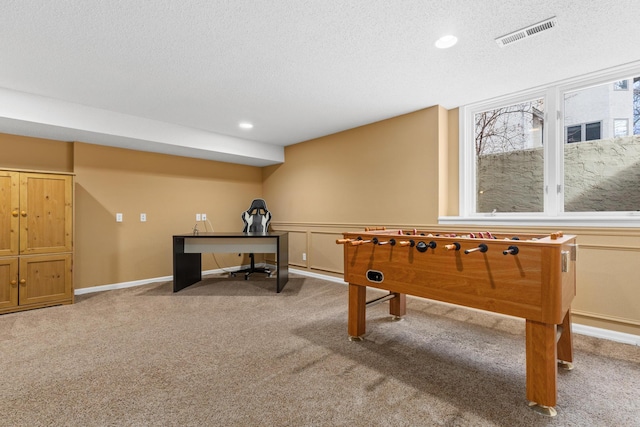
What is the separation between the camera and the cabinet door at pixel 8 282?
3.01 m

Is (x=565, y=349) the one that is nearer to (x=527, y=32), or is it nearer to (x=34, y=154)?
(x=527, y=32)

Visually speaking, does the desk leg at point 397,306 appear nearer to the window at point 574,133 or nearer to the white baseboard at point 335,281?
the white baseboard at point 335,281

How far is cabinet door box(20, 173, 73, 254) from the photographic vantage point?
3.12 meters

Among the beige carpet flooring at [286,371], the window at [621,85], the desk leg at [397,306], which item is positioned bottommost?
the beige carpet flooring at [286,371]

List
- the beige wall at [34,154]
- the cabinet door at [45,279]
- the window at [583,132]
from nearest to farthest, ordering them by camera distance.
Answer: the window at [583,132] < the cabinet door at [45,279] < the beige wall at [34,154]

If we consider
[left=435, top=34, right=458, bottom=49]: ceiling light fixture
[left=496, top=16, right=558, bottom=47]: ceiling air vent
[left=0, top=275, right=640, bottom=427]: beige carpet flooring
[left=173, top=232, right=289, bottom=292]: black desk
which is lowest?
[left=0, top=275, right=640, bottom=427]: beige carpet flooring

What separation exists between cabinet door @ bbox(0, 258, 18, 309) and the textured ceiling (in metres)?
1.45

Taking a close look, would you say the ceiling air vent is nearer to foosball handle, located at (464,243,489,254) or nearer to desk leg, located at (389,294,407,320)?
foosball handle, located at (464,243,489,254)

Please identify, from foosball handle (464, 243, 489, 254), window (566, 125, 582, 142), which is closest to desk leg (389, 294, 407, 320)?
foosball handle (464, 243, 489, 254)

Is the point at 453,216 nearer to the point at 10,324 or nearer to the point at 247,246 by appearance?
the point at 247,246

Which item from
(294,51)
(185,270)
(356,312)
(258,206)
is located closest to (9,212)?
(185,270)

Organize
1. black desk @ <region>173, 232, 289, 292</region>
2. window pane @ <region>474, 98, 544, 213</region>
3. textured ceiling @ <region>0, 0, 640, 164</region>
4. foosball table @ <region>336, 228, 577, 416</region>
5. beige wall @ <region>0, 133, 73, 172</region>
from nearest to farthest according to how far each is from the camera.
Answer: foosball table @ <region>336, 228, 577, 416</region>, textured ceiling @ <region>0, 0, 640, 164</region>, window pane @ <region>474, 98, 544, 213</region>, beige wall @ <region>0, 133, 73, 172</region>, black desk @ <region>173, 232, 289, 292</region>

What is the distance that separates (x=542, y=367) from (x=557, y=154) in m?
2.21

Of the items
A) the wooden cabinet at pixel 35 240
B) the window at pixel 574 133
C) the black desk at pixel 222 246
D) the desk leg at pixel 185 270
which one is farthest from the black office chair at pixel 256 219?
the window at pixel 574 133
